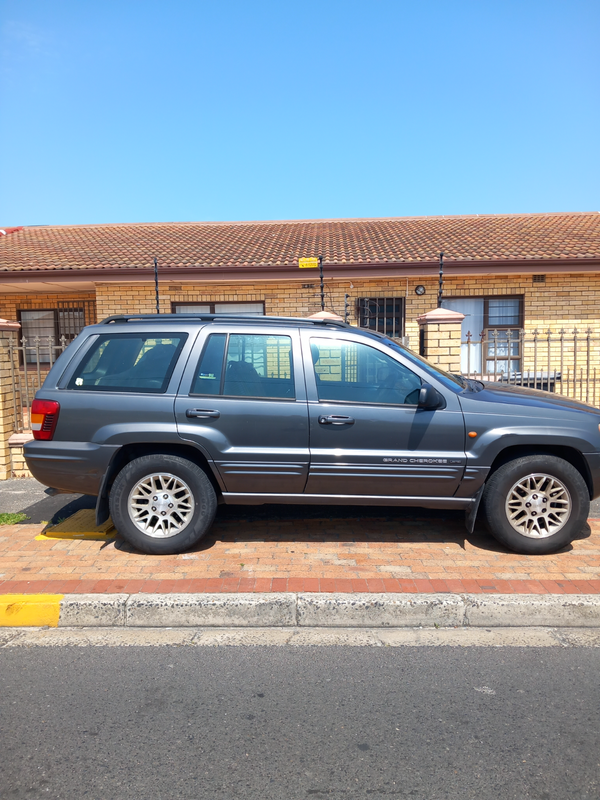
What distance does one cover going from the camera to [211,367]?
475 cm

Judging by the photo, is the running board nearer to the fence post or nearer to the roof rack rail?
the roof rack rail

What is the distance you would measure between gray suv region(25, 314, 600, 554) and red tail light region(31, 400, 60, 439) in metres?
0.01

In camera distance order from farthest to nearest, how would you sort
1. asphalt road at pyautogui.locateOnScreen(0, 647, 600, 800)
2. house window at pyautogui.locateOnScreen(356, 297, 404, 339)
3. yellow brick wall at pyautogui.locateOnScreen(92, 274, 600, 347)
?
house window at pyautogui.locateOnScreen(356, 297, 404, 339) < yellow brick wall at pyautogui.locateOnScreen(92, 274, 600, 347) < asphalt road at pyautogui.locateOnScreen(0, 647, 600, 800)

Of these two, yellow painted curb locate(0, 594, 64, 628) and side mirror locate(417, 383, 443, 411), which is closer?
yellow painted curb locate(0, 594, 64, 628)

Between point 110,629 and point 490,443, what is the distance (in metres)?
2.94

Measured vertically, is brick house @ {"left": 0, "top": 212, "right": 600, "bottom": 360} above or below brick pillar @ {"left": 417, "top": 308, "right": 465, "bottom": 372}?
above

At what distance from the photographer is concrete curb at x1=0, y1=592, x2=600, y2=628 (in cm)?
379

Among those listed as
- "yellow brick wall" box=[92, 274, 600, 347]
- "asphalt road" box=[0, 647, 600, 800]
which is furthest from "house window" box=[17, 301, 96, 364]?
"asphalt road" box=[0, 647, 600, 800]

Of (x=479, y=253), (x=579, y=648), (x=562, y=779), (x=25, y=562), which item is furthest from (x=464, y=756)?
(x=479, y=253)

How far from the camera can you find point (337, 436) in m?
4.58

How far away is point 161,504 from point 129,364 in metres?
1.15

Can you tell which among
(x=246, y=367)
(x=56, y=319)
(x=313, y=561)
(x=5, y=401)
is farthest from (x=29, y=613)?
(x=56, y=319)

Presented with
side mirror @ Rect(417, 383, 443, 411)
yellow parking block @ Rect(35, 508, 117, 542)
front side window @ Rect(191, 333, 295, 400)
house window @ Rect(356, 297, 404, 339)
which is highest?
house window @ Rect(356, 297, 404, 339)

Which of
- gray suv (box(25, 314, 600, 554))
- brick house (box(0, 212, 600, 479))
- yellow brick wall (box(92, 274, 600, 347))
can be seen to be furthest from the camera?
yellow brick wall (box(92, 274, 600, 347))
